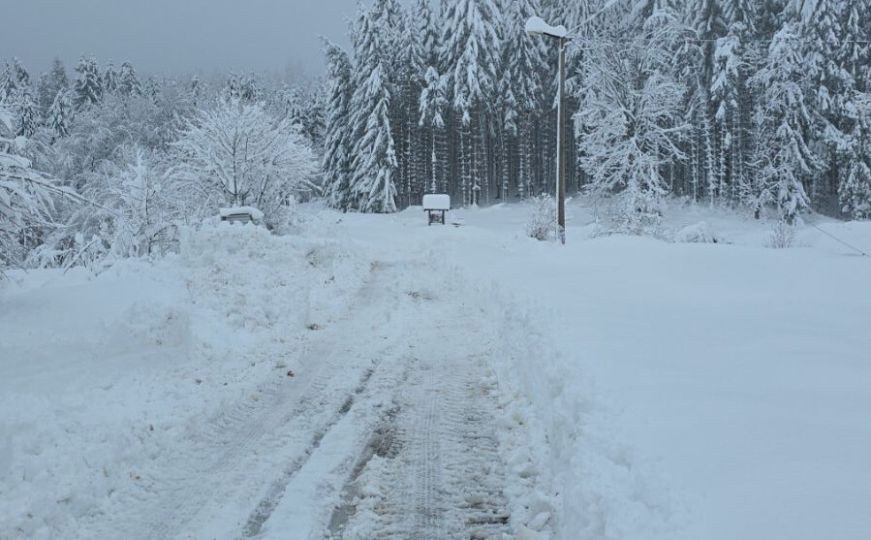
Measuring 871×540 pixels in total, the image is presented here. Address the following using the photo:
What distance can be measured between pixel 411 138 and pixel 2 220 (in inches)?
1647

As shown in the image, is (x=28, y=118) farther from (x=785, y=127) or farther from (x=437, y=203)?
(x=785, y=127)

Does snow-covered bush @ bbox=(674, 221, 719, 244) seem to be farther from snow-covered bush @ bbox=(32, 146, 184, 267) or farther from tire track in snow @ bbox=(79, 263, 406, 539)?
snow-covered bush @ bbox=(32, 146, 184, 267)

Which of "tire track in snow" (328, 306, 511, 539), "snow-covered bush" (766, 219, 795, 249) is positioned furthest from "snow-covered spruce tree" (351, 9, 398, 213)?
"tire track in snow" (328, 306, 511, 539)

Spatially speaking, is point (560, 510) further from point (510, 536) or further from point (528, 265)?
point (528, 265)

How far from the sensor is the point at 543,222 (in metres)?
21.5

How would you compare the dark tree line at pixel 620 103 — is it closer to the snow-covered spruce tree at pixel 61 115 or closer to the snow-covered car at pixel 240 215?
the snow-covered car at pixel 240 215

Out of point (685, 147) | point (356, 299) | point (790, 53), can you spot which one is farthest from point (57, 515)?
point (685, 147)

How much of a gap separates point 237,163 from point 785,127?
88.7ft

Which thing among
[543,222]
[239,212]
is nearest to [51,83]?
[239,212]

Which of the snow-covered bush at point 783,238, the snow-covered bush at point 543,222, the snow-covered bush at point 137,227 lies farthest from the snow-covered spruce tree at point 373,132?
the snow-covered bush at point 783,238

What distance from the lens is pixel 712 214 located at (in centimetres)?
3606

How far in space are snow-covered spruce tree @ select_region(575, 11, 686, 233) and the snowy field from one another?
1582cm

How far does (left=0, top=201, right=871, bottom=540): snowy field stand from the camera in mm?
3498

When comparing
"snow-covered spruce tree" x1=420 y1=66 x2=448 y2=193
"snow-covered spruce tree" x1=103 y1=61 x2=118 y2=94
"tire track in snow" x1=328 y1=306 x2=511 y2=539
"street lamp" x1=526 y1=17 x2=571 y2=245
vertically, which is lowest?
"tire track in snow" x1=328 y1=306 x2=511 y2=539
